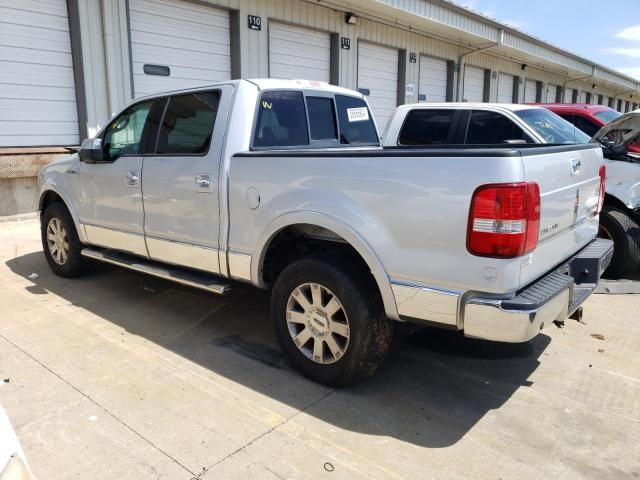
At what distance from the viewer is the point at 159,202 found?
4.25 metres

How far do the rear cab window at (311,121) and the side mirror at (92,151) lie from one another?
183cm

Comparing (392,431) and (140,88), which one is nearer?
(392,431)

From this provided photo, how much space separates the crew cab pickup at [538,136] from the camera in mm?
5551

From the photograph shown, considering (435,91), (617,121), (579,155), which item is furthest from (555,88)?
(579,155)

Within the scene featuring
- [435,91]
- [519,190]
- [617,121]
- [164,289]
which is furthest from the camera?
[435,91]

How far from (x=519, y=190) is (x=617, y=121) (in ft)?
15.5

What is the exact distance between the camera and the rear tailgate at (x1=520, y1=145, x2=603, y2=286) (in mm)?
2755

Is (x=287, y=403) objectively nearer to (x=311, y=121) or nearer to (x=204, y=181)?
(x=204, y=181)

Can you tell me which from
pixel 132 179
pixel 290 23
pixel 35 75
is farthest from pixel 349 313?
pixel 290 23

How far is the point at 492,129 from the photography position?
623 centimetres

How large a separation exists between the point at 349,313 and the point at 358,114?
8.30 feet

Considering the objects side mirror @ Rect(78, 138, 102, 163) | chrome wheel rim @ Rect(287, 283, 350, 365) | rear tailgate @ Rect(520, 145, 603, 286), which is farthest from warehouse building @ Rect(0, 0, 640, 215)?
rear tailgate @ Rect(520, 145, 603, 286)

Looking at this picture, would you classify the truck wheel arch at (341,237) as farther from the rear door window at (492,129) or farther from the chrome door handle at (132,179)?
the rear door window at (492,129)

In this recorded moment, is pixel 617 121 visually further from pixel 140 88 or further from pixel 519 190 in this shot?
pixel 140 88
